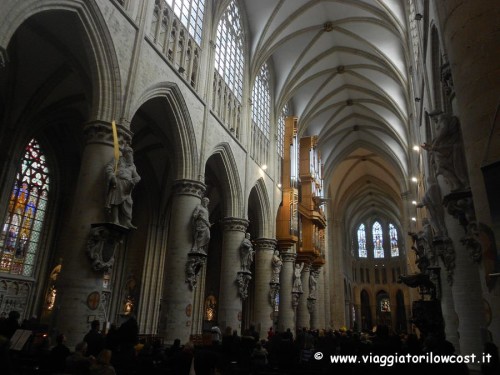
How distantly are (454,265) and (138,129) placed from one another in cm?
1290

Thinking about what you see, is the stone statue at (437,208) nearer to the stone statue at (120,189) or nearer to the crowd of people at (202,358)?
the crowd of people at (202,358)

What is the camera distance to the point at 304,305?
25.6m

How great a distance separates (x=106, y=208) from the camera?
8.48 m

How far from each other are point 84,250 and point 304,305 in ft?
64.8

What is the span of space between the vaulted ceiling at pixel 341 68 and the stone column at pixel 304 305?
945 centimetres

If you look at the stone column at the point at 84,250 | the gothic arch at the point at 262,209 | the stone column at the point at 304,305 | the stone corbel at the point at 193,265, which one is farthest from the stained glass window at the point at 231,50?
the stone column at the point at 304,305

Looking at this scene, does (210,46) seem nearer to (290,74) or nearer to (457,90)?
(290,74)

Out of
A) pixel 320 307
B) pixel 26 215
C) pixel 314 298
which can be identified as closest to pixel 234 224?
pixel 26 215

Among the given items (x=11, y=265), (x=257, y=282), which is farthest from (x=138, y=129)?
(x=257, y=282)

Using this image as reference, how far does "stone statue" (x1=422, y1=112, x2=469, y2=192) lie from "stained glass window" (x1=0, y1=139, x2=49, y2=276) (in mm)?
13299

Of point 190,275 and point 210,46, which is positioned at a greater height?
point 210,46

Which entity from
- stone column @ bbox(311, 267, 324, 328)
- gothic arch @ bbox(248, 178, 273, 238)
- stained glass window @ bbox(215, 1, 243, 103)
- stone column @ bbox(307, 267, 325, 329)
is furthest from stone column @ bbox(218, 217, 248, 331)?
stone column @ bbox(311, 267, 324, 328)

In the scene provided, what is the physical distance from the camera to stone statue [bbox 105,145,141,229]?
8.49m

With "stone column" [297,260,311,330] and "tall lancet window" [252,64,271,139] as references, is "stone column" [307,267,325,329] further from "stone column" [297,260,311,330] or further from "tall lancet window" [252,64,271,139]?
"tall lancet window" [252,64,271,139]
